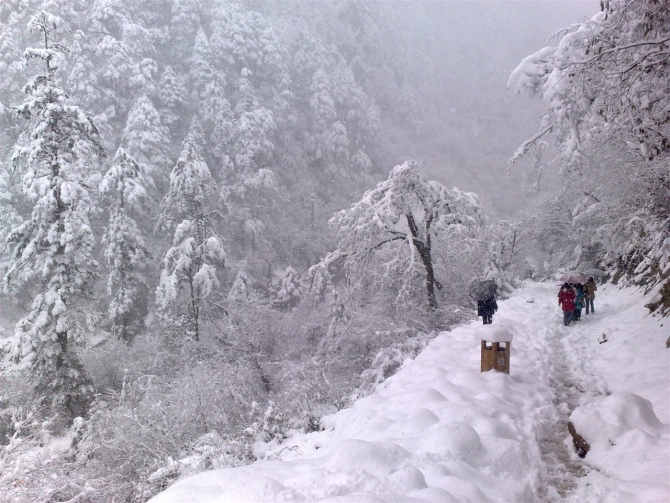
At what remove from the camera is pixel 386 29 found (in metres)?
69.9

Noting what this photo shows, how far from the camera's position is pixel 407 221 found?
15.1m

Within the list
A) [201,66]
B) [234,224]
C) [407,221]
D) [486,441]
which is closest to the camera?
[486,441]

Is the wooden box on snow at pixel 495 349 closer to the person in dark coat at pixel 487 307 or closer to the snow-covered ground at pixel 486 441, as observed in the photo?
the snow-covered ground at pixel 486 441

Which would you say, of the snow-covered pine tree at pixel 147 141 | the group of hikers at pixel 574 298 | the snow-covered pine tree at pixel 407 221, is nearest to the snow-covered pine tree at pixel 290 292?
the snow-covered pine tree at pixel 407 221

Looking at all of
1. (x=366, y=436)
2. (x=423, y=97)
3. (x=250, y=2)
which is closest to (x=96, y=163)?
(x=366, y=436)

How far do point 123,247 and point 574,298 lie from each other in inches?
831

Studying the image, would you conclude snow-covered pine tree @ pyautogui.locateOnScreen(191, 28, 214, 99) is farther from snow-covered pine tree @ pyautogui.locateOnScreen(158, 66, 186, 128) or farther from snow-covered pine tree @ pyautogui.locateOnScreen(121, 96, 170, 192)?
snow-covered pine tree @ pyautogui.locateOnScreen(121, 96, 170, 192)

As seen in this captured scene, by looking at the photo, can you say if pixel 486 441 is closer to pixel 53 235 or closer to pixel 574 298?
pixel 574 298

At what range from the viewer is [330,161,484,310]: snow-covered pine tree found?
1467cm

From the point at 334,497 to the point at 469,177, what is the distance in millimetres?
60837

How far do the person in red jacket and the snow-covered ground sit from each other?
262 centimetres

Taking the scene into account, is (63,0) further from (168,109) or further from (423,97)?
(423,97)

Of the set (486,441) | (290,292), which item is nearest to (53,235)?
(486,441)

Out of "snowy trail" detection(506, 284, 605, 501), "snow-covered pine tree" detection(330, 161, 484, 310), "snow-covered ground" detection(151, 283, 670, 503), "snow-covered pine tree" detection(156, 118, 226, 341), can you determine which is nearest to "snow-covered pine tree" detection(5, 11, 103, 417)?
"snow-covered pine tree" detection(156, 118, 226, 341)
